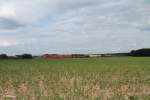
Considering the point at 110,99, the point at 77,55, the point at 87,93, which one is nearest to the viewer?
the point at 110,99

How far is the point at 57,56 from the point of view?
2938 inches

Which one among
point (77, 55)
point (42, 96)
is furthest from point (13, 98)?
point (77, 55)

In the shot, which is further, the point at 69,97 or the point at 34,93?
the point at 34,93

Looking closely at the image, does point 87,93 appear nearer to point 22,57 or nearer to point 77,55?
point 22,57

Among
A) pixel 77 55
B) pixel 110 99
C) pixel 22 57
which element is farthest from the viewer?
pixel 77 55

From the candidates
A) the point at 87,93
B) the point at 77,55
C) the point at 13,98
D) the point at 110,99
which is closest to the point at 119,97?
the point at 110,99

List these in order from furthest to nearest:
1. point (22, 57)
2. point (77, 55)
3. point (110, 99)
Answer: point (77, 55)
point (22, 57)
point (110, 99)

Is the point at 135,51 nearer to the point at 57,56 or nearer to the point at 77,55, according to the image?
the point at 77,55

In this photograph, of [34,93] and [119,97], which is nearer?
[119,97]

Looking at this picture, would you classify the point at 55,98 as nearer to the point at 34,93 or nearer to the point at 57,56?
the point at 34,93

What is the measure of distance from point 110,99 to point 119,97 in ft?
1.67

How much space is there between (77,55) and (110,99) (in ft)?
245

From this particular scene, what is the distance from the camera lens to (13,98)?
11.3m

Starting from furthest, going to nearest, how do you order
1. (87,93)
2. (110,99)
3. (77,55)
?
(77,55) → (87,93) → (110,99)
